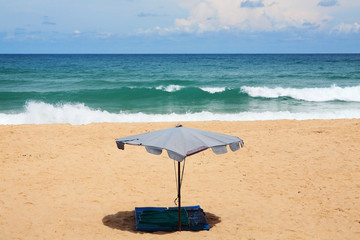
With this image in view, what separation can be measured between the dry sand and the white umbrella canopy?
167 centimetres

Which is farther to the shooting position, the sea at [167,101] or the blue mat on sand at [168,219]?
the sea at [167,101]

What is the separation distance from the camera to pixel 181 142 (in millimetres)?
5641

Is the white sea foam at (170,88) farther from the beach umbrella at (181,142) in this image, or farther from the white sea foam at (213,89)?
the beach umbrella at (181,142)

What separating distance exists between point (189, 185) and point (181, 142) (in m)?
3.59

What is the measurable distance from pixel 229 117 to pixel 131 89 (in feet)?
39.3

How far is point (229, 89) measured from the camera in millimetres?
30062

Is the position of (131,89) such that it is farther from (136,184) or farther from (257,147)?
(136,184)

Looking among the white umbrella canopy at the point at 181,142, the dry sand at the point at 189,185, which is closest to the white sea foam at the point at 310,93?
the dry sand at the point at 189,185

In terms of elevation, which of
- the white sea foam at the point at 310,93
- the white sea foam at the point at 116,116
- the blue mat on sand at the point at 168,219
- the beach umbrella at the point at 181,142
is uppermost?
the beach umbrella at the point at 181,142

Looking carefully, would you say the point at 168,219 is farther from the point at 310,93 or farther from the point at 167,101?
the point at 310,93

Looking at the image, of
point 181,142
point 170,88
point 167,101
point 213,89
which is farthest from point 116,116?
point 181,142

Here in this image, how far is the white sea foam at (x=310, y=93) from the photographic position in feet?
88.9

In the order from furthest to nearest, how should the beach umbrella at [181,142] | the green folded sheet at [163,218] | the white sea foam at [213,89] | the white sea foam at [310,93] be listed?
the white sea foam at [213,89] < the white sea foam at [310,93] < the green folded sheet at [163,218] < the beach umbrella at [181,142]

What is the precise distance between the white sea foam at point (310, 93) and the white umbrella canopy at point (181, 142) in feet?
74.2
